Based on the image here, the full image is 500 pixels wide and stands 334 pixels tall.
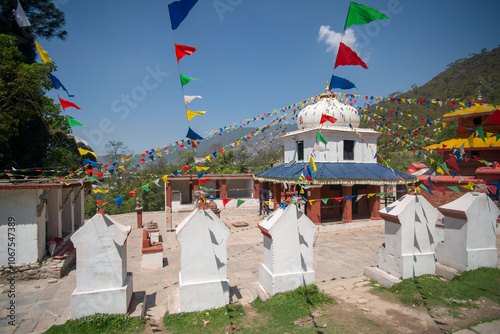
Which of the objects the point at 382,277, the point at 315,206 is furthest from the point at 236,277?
the point at 315,206

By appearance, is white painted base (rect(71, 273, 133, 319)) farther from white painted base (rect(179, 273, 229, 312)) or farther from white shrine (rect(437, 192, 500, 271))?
white shrine (rect(437, 192, 500, 271))

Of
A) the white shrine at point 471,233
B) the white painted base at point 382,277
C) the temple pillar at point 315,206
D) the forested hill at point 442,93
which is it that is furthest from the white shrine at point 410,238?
the forested hill at point 442,93

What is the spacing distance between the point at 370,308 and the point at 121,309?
451 cm

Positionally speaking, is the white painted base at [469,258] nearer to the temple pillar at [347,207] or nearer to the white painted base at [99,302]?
the white painted base at [99,302]

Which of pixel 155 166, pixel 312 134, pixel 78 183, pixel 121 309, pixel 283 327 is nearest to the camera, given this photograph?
pixel 283 327

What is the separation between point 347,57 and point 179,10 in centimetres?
364

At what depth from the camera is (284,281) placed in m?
5.56

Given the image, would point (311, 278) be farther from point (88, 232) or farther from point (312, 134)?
point (312, 134)

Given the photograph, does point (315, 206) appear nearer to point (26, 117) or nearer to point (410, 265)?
point (410, 265)

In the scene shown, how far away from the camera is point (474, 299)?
17.1 feet

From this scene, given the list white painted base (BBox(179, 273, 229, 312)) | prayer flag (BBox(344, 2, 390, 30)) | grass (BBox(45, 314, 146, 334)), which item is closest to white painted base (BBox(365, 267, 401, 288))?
white painted base (BBox(179, 273, 229, 312))

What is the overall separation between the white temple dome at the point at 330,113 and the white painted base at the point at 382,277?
11.5 meters

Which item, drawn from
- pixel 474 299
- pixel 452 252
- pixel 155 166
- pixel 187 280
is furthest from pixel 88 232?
pixel 155 166

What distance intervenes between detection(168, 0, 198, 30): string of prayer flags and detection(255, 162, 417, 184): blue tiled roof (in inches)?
417
